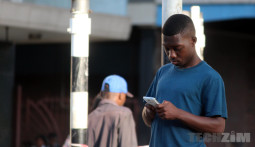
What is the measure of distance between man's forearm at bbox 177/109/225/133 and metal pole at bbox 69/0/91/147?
106 cm

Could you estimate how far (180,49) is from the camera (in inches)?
150

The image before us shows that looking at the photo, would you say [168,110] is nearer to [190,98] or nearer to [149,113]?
[190,98]

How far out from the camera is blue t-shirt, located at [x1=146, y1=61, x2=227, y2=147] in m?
3.77

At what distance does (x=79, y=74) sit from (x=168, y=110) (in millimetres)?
1064

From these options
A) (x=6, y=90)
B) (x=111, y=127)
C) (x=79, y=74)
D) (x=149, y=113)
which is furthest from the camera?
(x=6, y=90)

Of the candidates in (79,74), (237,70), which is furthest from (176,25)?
(237,70)

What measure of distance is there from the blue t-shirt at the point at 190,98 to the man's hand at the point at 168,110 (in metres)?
0.11

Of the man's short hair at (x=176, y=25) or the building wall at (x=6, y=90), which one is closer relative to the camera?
the man's short hair at (x=176, y=25)

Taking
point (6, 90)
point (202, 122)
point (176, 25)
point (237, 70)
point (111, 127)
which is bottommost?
point (111, 127)

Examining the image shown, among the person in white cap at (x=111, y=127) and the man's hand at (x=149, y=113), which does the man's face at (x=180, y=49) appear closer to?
the man's hand at (x=149, y=113)

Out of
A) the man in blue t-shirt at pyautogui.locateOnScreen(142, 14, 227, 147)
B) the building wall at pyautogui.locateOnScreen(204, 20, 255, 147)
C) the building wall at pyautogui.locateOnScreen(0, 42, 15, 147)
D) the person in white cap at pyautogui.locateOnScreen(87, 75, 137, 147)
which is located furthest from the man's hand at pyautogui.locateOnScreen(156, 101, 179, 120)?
the building wall at pyautogui.locateOnScreen(204, 20, 255, 147)

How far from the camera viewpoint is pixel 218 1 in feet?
44.9

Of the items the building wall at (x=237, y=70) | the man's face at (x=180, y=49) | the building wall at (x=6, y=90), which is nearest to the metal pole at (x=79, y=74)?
the man's face at (x=180, y=49)

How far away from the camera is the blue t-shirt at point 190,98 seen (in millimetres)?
3771
